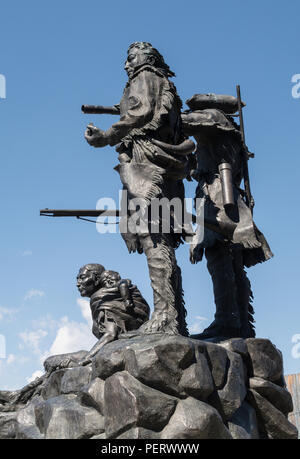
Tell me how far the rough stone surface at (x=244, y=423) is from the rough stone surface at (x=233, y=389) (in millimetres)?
87

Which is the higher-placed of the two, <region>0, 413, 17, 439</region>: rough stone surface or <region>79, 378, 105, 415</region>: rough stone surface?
<region>79, 378, 105, 415</region>: rough stone surface

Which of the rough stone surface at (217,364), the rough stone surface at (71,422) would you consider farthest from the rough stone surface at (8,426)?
the rough stone surface at (217,364)

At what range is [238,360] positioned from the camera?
18.5 ft

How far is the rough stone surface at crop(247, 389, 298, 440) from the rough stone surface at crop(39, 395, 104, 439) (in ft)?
4.96

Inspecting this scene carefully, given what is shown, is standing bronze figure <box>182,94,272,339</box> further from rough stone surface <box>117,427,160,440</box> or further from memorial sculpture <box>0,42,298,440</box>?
rough stone surface <box>117,427,160,440</box>

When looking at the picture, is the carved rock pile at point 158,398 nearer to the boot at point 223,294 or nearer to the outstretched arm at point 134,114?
the boot at point 223,294

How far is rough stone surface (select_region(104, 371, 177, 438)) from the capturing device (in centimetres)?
470

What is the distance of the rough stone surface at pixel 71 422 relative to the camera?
4.92 m

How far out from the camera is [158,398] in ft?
15.8

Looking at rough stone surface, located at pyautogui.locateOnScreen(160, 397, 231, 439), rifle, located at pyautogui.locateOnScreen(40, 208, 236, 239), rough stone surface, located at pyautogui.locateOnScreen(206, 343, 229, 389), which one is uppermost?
rifle, located at pyautogui.locateOnScreen(40, 208, 236, 239)

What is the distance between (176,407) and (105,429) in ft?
1.77

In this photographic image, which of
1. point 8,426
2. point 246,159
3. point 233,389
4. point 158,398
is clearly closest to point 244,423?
point 233,389

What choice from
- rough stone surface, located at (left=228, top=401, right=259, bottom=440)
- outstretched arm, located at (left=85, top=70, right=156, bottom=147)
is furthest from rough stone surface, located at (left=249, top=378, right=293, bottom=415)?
outstretched arm, located at (left=85, top=70, right=156, bottom=147)
